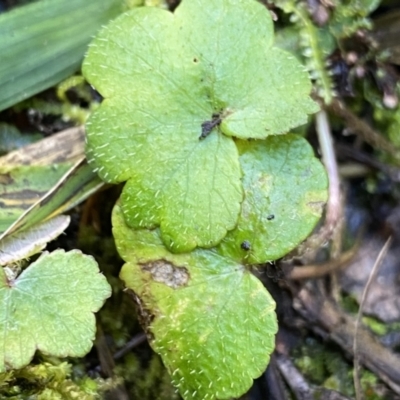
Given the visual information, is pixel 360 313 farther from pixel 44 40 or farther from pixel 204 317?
pixel 44 40

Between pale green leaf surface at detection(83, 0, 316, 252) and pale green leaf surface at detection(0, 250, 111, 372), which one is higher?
pale green leaf surface at detection(83, 0, 316, 252)

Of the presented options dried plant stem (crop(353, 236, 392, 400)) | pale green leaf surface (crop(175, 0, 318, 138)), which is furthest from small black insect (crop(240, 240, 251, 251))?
dried plant stem (crop(353, 236, 392, 400))

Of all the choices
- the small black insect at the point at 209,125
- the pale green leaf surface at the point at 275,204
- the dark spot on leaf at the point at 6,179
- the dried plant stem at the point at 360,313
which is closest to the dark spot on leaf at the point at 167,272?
the pale green leaf surface at the point at 275,204

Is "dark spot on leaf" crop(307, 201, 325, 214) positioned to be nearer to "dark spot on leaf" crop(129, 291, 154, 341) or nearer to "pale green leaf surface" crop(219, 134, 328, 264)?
"pale green leaf surface" crop(219, 134, 328, 264)

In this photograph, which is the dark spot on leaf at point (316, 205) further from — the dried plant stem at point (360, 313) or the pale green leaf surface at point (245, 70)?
the dried plant stem at point (360, 313)

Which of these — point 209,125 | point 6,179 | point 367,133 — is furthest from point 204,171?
point 367,133

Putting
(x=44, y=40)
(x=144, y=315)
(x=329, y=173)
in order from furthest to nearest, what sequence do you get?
(x=329, y=173)
(x=44, y=40)
(x=144, y=315)
